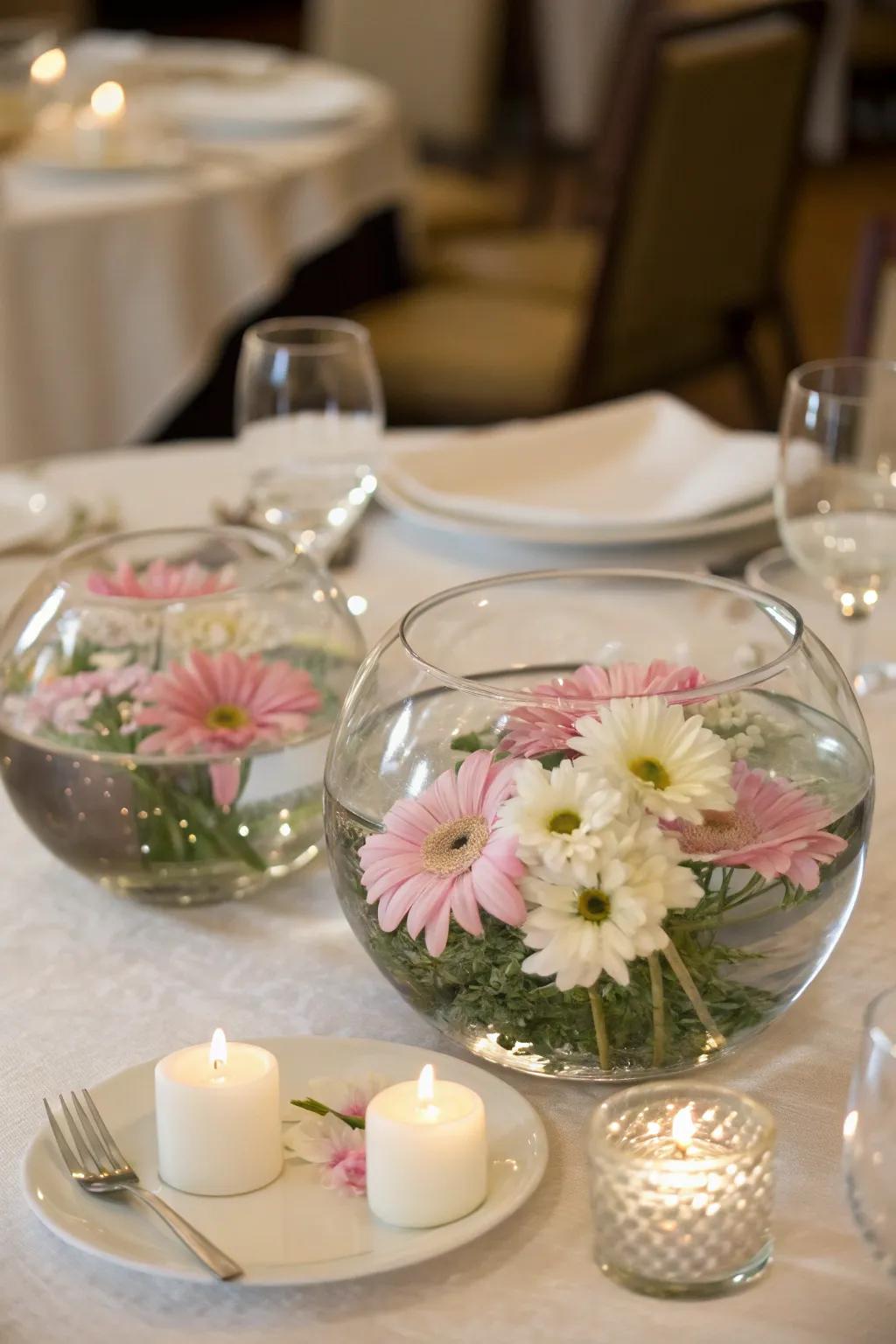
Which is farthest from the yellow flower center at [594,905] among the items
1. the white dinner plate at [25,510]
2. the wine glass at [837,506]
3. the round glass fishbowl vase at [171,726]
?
the white dinner plate at [25,510]

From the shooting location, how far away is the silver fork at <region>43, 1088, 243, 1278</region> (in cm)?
51

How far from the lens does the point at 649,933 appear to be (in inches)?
21.2

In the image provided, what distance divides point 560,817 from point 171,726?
243mm

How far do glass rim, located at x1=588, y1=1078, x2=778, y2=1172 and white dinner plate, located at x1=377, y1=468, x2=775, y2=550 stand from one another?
65cm

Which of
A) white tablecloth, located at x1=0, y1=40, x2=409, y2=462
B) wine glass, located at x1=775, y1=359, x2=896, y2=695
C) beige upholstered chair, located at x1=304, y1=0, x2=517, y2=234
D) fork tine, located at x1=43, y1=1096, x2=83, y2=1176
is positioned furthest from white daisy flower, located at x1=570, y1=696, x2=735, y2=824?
beige upholstered chair, located at x1=304, y1=0, x2=517, y2=234

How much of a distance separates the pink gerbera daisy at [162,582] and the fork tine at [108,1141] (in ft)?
0.84

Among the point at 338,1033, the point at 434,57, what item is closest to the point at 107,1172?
the point at 338,1033

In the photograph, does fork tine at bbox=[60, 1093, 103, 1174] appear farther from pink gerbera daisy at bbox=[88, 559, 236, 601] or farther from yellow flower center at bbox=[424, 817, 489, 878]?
pink gerbera daisy at bbox=[88, 559, 236, 601]

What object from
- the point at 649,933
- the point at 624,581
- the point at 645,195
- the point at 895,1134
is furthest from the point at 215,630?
the point at 645,195

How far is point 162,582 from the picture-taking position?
79cm

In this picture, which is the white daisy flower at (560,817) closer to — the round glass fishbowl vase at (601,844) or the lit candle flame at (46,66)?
the round glass fishbowl vase at (601,844)

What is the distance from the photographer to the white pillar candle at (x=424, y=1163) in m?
0.52

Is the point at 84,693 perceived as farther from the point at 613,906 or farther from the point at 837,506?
the point at 837,506

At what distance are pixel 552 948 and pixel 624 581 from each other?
212 millimetres
